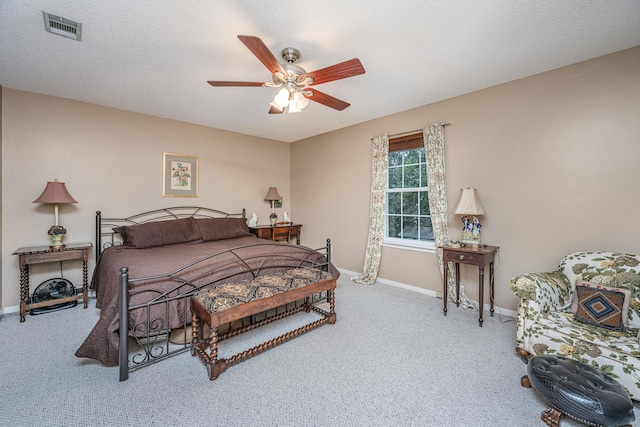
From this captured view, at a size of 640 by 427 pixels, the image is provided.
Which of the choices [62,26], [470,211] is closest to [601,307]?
[470,211]

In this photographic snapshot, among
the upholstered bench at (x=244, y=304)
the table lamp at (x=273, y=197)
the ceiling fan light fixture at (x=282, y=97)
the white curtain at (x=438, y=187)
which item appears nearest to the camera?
the upholstered bench at (x=244, y=304)

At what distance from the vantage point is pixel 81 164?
143 inches

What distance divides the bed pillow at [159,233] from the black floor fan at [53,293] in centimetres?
80

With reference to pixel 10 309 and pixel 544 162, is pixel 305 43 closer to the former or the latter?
pixel 544 162

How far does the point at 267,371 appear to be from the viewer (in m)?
2.09

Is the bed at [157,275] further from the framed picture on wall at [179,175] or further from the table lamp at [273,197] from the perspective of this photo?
the table lamp at [273,197]

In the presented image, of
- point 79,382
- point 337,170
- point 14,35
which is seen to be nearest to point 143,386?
point 79,382

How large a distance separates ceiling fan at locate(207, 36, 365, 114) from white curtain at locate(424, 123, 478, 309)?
5.48 feet

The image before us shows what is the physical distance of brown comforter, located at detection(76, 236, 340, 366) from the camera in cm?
195

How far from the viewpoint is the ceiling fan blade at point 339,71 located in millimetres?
1980

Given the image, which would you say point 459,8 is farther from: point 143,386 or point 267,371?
point 143,386

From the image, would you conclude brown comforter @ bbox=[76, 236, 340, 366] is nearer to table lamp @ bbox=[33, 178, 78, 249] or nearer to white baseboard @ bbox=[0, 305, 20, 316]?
table lamp @ bbox=[33, 178, 78, 249]

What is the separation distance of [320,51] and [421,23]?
876 mm

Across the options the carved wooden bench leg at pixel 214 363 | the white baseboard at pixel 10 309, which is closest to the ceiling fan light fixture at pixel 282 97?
the carved wooden bench leg at pixel 214 363
